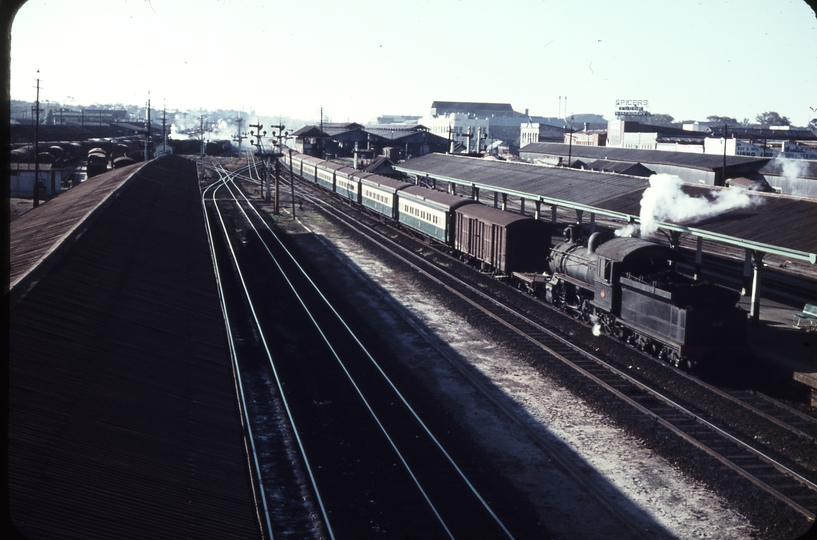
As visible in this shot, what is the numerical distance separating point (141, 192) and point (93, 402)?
65.5 ft

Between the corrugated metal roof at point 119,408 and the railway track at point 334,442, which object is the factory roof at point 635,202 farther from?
the corrugated metal roof at point 119,408

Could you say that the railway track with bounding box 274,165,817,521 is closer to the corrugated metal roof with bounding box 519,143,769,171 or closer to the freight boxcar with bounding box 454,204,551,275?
the freight boxcar with bounding box 454,204,551,275

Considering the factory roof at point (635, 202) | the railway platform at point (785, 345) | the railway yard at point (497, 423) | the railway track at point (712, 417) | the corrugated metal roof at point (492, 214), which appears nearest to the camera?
the railway yard at point (497, 423)

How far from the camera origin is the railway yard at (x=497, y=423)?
1238 centimetres

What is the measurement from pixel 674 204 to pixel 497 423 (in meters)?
14.1

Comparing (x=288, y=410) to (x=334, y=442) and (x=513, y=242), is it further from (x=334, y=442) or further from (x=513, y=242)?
(x=513, y=242)

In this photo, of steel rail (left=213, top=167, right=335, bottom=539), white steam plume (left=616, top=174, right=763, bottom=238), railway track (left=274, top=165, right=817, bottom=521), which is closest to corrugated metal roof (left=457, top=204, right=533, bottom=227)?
white steam plume (left=616, top=174, right=763, bottom=238)

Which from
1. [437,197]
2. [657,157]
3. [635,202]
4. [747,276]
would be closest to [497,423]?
[635,202]

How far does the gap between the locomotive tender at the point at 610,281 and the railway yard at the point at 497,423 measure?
74 cm

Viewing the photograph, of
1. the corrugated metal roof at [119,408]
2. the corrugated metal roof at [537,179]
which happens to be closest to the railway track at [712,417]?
the corrugated metal roof at [119,408]

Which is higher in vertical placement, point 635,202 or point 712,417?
point 635,202

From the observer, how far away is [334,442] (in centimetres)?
1516

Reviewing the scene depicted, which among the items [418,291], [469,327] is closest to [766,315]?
[469,327]

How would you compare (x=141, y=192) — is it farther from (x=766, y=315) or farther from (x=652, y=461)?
(x=766, y=315)
